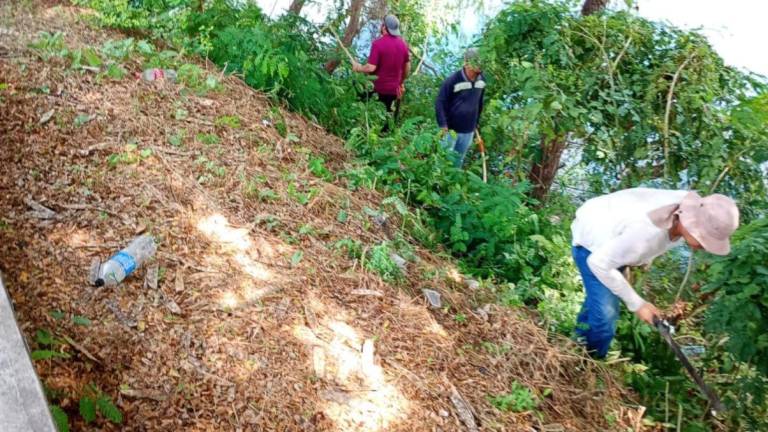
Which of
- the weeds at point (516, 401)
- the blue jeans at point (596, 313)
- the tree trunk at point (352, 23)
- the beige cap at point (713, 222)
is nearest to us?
the beige cap at point (713, 222)

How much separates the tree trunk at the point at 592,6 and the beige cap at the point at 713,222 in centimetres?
416

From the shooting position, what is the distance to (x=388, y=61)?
7113 millimetres

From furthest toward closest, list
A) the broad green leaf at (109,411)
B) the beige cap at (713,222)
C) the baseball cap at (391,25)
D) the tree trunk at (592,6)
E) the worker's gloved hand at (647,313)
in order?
→ the baseball cap at (391,25)
the tree trunk at (592,6)
the worker's gloved hand at (647,313)
the beige cap at (713,222)
the broad green leaf at (109,411)

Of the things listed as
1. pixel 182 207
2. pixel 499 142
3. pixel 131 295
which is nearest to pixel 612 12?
pixel 499 142

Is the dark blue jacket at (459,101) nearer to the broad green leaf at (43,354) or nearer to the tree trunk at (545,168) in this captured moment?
the tree trunk at (545,168)

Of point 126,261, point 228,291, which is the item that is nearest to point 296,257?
point 228,291

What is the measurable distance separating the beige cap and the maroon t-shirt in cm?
462

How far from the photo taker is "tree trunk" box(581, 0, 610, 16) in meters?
6.65

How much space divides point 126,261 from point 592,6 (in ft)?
19.3

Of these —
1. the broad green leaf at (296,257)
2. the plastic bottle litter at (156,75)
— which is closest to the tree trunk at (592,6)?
the plastic bottle litter at (156,75)

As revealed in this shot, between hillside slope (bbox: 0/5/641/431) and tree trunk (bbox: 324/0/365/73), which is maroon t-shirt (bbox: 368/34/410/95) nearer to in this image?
tree trunk (bbox: 324/0/365/73)

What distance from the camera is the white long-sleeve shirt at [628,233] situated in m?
3.29

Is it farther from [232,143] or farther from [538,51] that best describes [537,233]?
[232,143]

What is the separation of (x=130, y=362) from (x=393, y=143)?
366 cm
